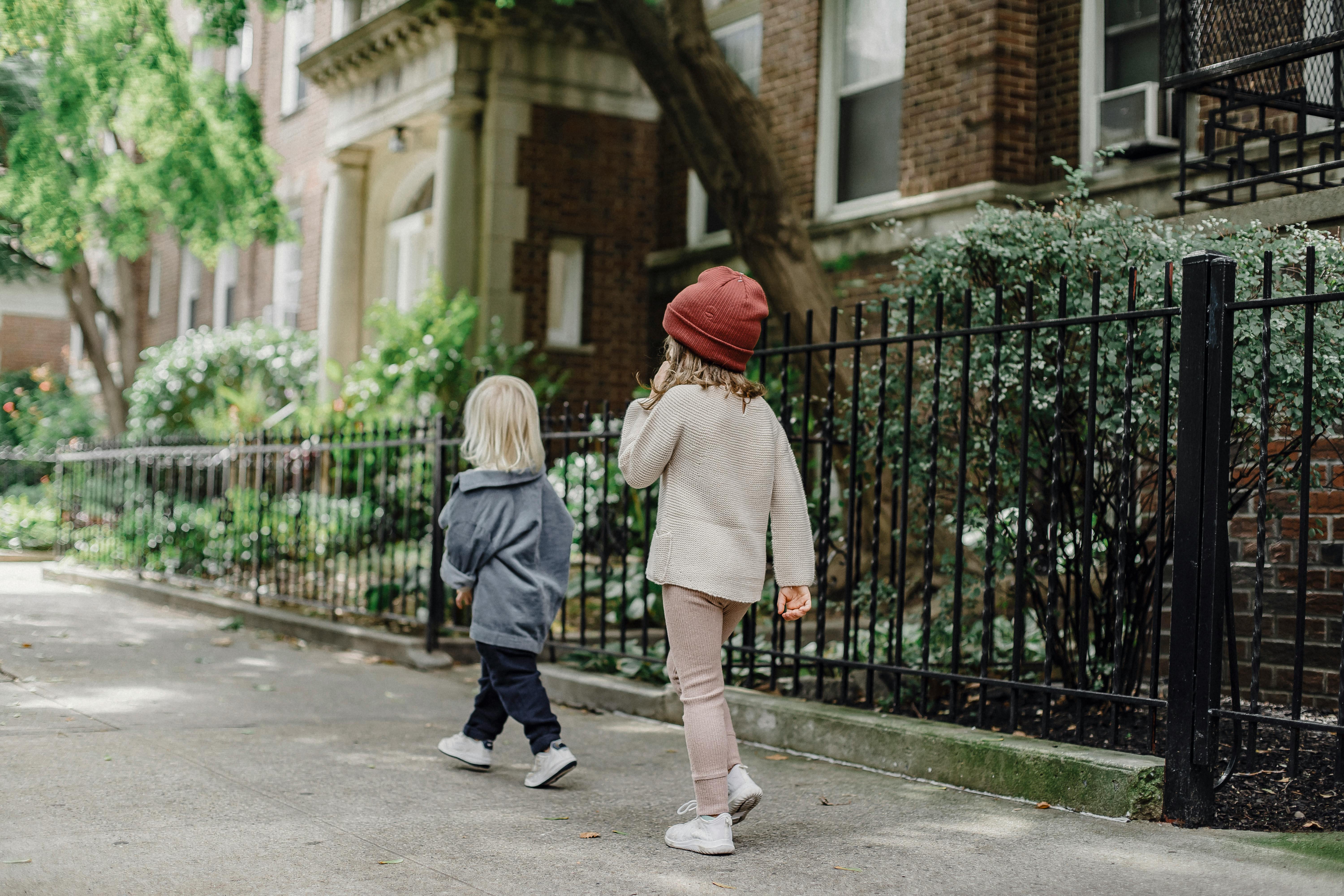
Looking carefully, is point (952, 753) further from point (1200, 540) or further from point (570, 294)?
point (570, 294)

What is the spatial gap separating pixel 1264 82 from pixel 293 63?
1580cm

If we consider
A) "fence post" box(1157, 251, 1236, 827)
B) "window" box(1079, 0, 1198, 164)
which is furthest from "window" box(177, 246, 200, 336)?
"fence post" box(1157, 251, 1236, 827)

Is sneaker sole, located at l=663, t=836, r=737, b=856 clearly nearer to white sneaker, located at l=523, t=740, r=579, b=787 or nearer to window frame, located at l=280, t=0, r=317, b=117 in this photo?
white sneaker, located at l=523, t=740, r=579, b=787

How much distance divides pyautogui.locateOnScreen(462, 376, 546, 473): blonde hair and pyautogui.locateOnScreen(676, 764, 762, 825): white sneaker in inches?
62.1

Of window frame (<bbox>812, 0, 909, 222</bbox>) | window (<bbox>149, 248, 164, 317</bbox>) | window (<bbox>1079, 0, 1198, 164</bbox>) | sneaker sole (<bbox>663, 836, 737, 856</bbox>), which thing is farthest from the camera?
window (<bbox>149, 248, 164, 317</bbox>)

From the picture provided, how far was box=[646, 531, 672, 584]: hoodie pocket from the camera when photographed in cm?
392

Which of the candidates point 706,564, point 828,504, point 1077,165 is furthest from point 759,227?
point 706,564

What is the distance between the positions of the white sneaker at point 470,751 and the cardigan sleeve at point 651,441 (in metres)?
1.52

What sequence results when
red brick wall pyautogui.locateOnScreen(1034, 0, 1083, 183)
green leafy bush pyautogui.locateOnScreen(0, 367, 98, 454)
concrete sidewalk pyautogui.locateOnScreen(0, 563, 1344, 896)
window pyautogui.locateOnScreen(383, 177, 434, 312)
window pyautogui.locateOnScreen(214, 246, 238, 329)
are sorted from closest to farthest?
concrete sidewalk pyautogui.locateOnScreen(0, 563, 1344, 896), red brick wall pyautogui.locateOnScreen(1034, 0, 1083, 183), window pyautogui.locateOnScreen(383, 177, 434, 312), window pyautogui.locateOnScreen(214, 246, 238, 329), green leafy bush pyautogui.locateOnScreen(0, 367, 98, 454)

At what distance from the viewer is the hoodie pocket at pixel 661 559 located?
392cm

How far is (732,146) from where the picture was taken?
8.62 m

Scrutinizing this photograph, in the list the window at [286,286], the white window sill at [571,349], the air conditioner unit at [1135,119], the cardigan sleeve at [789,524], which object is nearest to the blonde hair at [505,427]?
the cardigan sleeve at [789,524]

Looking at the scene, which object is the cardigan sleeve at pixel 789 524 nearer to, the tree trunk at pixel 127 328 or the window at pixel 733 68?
the window at pixel 733 68

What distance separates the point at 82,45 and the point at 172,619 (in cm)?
624
